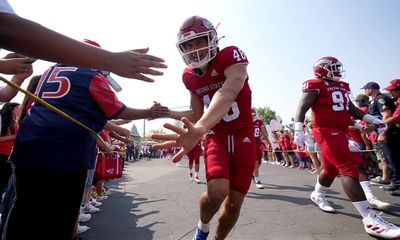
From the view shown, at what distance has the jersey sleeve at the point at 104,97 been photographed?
222cm

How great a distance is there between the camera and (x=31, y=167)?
1.99 meters

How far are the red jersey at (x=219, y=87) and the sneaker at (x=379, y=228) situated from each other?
1931 mm

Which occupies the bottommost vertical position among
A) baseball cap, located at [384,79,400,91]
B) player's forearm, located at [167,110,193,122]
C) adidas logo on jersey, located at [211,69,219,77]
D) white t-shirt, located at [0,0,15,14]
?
player's forearm, located at [167,110,193,122]

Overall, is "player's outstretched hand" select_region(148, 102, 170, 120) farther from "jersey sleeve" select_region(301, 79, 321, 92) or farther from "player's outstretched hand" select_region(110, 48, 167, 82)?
"jersey sleeve" select_region(301, 79, 321, 92)

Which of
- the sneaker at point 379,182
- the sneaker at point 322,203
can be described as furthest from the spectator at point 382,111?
the sneaker at point 322,203

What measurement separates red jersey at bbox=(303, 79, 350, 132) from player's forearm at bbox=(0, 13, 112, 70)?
3984 mm

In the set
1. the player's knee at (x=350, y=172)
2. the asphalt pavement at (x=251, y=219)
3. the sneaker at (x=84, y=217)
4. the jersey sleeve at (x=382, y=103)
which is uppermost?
the jersey sleeve at (x=382, y=103)

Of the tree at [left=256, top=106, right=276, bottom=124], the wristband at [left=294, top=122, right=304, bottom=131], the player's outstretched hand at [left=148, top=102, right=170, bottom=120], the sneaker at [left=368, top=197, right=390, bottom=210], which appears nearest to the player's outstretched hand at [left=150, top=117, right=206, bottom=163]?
the player's outstretched hand at [left=148, top=102, right=170, bottom=120]

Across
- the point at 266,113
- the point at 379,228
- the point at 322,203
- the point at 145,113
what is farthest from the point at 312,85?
the point at 266,113

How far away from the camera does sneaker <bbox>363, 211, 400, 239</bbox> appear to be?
11.0ft

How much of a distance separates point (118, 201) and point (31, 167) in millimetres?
4902

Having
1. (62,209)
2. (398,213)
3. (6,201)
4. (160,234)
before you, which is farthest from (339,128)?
(6,201)

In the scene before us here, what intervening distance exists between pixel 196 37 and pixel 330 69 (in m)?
2.76

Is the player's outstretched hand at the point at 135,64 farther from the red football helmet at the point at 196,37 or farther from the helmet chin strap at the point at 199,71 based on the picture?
the helmet chin strap at the point at 199,71
